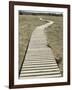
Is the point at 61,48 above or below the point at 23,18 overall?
below

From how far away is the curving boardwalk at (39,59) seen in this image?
210cm

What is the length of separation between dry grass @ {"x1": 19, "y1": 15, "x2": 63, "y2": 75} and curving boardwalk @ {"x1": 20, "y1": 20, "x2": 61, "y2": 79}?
0.04 m

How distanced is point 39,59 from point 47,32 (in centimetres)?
26

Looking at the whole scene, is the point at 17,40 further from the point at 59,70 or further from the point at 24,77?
the point at 59,70

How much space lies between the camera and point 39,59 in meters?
2.13

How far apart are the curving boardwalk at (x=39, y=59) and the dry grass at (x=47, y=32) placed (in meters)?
0.04

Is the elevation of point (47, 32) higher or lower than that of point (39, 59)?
higher

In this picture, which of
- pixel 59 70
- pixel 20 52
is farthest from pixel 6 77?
pixel 59 70

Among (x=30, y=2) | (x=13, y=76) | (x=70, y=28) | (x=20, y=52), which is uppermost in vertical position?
(x=30, y=2)

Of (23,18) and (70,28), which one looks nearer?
(23,18)

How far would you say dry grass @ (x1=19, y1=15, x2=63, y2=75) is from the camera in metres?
2.09

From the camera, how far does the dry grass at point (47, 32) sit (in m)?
2.09

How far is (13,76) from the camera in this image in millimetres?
2049

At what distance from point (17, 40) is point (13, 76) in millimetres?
313
